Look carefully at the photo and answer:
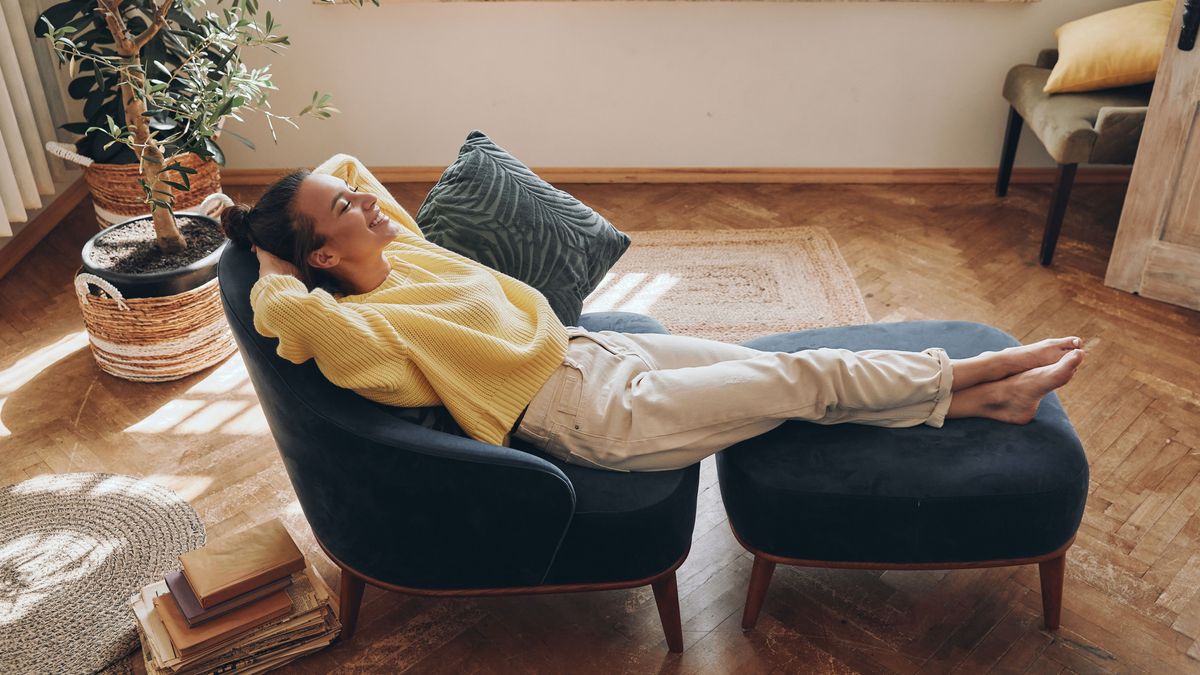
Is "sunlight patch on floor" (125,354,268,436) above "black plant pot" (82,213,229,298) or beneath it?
beneath

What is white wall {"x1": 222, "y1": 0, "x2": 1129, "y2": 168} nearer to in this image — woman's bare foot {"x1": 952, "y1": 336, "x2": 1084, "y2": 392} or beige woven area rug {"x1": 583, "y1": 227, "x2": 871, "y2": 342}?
beige woven area rug {"x1": 583, "y1": 227, "x2": 871, "y2": 342}

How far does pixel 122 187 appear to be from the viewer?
303 cm

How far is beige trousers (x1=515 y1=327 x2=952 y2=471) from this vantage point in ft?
6.00

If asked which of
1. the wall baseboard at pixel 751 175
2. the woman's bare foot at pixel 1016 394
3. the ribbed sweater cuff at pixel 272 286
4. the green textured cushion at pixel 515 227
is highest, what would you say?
the ribbed sweater cuff at pixel 272 286

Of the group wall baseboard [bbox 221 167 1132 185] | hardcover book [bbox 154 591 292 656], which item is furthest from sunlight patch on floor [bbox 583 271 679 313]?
hardcover book [bbox 154 591 292 656]

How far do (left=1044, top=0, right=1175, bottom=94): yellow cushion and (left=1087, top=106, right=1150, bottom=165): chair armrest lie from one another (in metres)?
0.16

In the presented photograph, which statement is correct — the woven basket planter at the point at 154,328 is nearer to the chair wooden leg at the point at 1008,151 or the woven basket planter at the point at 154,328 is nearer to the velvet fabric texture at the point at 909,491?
the velvet fabric texture at the point at 909,491

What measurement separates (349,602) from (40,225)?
2.09 meters

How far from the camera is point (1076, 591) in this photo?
80.7 inches

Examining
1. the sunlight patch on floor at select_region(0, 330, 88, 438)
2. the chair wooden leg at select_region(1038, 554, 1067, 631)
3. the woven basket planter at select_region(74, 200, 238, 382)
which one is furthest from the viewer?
the sunlight patch on floor at select_region(0, 330, 88, 438)

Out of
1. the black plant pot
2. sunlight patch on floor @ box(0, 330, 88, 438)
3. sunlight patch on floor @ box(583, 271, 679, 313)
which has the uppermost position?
the black plant pot

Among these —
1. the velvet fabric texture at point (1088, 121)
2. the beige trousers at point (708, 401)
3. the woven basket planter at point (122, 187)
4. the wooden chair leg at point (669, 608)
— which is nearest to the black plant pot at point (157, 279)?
the woven basket planter at point (122, 187)

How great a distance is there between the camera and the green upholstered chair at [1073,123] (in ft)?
9.62

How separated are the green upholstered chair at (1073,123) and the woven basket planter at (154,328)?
7.37ft
